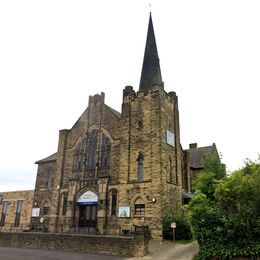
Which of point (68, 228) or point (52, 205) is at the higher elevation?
point (52, 205)

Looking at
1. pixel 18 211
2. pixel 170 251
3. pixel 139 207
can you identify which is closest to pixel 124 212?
pixel 139 207

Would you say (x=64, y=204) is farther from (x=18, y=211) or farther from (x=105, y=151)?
(x=18, y=211)

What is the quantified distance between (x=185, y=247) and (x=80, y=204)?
12.1 m

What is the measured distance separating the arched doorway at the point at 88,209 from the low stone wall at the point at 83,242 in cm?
576

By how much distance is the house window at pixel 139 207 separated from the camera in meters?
24.0

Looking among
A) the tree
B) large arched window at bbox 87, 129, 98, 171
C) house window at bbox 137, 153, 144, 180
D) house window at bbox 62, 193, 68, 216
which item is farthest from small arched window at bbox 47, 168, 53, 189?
the tree

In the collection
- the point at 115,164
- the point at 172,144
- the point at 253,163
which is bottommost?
the point at 253,163

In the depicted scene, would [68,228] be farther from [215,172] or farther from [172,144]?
[215,172]

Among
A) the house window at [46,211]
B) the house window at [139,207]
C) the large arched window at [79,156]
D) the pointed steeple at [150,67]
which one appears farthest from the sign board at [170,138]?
the house window at [46,211]

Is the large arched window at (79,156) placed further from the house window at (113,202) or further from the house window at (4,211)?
the house window at (4,211)

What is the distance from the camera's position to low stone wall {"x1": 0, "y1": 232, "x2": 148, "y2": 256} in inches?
686

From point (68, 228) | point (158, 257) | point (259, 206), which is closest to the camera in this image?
point (259, 206)

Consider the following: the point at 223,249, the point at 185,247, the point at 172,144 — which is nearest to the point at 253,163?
the point at 223,249

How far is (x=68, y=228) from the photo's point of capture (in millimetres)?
26953
